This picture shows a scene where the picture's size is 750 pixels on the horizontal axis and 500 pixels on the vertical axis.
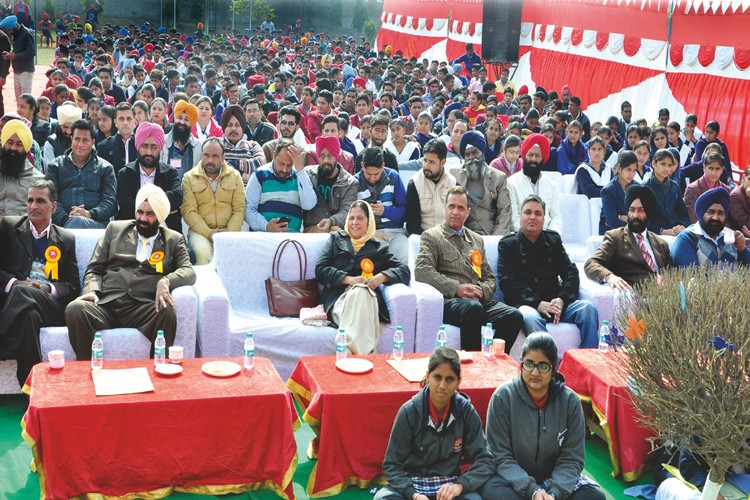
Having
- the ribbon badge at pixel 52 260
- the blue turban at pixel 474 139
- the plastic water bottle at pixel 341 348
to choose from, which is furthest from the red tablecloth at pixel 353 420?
the blue turban at pixel 474 139

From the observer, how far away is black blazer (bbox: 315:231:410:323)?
6.12m

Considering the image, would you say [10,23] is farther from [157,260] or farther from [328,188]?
[157,260]

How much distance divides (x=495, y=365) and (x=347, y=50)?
26841 millimetres

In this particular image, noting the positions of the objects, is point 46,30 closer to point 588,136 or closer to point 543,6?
point 543,6

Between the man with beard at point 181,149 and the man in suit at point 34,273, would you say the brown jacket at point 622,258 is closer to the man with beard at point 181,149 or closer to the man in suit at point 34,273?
the man with beard at point 181,149

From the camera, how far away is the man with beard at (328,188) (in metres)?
7.27

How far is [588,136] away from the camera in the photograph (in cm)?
1262

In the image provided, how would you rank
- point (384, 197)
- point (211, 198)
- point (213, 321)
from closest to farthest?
point (213, 321)
point (211, 198)
point (384, 197)

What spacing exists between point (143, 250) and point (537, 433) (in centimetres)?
290

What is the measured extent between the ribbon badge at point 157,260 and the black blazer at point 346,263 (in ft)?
3.62

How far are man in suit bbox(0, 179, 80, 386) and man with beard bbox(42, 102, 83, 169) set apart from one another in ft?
8.32

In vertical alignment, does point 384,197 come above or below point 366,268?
above

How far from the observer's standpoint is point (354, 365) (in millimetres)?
4801

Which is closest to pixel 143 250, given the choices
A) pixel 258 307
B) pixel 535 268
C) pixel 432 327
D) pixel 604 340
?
pixel 258 307
